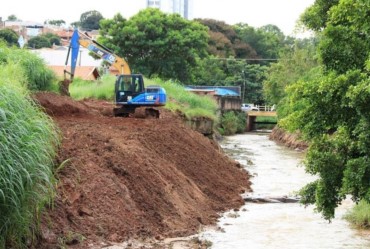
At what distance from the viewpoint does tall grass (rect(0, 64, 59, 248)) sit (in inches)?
367

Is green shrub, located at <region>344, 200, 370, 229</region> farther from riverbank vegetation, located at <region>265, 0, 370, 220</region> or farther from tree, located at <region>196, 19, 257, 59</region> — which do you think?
tree, located at <region>196, 19, 257, 59</region>

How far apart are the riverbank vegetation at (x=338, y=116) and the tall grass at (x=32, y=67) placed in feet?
42.9

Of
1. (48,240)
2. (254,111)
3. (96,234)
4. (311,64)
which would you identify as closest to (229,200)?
(96,234)

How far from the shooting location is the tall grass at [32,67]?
22.9 m

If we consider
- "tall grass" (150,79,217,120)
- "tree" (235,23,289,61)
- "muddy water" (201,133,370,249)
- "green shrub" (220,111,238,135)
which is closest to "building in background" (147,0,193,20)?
"tree" (235,23,289,61)

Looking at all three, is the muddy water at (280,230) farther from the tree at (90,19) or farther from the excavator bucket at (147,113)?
the tree at (90,19)

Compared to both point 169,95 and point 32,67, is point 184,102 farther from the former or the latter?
point 32,67

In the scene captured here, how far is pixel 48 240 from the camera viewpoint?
10984 millimetres

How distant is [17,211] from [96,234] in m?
3.00

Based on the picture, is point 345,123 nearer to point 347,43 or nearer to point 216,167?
point 347,43

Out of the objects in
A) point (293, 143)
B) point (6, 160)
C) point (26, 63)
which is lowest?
point (293, 143)

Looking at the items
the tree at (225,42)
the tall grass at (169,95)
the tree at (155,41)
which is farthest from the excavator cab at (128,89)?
the tree at (225,42)

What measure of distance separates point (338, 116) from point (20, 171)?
5.45 metres

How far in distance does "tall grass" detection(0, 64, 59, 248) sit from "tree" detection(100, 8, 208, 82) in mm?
45805
